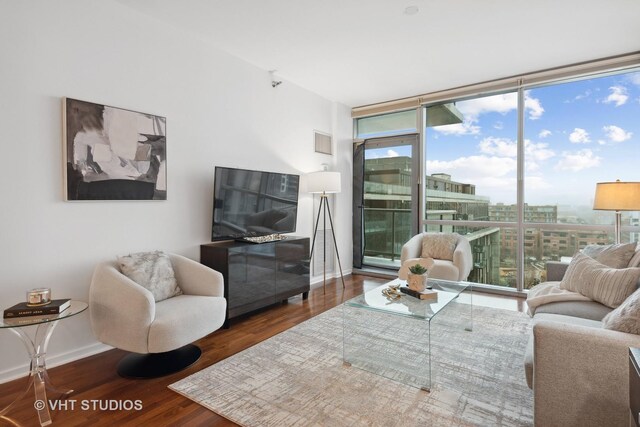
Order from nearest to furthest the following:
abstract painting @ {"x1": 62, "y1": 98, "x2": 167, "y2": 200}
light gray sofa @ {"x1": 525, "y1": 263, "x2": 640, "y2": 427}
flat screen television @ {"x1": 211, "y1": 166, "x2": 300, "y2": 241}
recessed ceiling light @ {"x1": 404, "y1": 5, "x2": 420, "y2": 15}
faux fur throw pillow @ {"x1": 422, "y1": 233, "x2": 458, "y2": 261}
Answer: light gray sofa @ {"x1": 525, "y1": 263, "x2": 640, "y2": 427} < abstract painting @ {"x1": 62, "y1": 98, "x2": 167, "y2": 200} < recessed ceiling light @ {"x1": 404, "y1": 5, "x2": 420, "y2": 15} < flat screen television @ {"x1": 211, "y1": 166, "x2": 300, "y2": 241} < faux fur throw pillow @ {"x1": 422, "y1": 233, "x2": 458, "y2": 261}

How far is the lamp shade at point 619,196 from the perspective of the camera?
2.90 m

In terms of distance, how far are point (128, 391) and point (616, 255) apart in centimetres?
362

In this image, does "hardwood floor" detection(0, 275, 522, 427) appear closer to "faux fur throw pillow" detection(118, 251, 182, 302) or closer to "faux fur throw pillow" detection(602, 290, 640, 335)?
"faux fur throw pillow" detection(118, 251, 182, 302)

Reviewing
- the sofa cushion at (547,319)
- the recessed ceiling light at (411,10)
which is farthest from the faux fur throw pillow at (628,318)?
the recessed ceiling light at (411,10)

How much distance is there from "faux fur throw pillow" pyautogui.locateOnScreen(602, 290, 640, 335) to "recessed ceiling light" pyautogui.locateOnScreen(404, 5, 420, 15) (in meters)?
2.53

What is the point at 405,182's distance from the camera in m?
5.37

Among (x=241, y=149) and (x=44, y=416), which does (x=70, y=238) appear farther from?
(x=241, y=149)

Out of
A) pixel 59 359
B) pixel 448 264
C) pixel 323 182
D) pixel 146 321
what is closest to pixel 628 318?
pixel 448 264

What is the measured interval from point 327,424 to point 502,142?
4218 millimetres

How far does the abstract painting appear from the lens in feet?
8.41

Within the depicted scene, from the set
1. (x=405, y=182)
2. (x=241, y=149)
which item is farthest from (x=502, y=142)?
(x=241, y=149)

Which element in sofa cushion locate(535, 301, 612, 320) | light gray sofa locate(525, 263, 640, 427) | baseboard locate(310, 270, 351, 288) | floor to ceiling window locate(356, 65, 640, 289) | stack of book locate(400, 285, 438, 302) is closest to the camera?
light gray sofa locate(525, 263, 640, 427)

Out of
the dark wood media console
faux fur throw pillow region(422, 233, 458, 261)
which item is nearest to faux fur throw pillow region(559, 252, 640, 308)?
faux fur throw pillow region(422, 233, 458, 261)

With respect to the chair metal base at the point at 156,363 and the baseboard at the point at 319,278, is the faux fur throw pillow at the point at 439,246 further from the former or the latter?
the chair metal base at the point at 156,363
